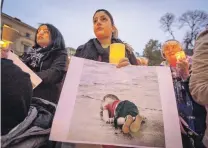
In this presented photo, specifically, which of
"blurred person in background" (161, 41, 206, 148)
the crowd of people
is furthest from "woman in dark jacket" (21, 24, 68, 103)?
"blurred person in background" (161, 41, 206, 148)

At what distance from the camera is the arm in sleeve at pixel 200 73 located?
67 cm

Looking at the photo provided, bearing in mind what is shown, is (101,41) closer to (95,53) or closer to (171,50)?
→ (95,53)

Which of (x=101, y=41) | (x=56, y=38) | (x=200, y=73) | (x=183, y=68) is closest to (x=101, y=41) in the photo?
(x=101, y=41)

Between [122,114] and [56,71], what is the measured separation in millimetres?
358

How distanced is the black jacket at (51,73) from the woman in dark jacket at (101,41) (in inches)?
3.5

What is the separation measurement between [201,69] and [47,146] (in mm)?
434

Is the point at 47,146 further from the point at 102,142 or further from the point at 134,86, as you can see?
the point at 134,86

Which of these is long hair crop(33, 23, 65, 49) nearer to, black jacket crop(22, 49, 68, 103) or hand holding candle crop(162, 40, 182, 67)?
black jacket crop(22, 49, 68, 103)

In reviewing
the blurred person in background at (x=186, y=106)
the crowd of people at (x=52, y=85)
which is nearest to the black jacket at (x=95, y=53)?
the crowd of people at (x=52, y=85)

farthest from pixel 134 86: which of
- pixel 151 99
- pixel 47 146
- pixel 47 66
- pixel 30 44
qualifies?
pixel 30 44

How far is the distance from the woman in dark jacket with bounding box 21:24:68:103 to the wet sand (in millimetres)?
231

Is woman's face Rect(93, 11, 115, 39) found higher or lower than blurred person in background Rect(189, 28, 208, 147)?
higher

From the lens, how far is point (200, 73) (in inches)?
27.1

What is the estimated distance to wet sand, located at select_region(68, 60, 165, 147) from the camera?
0.68 meters
